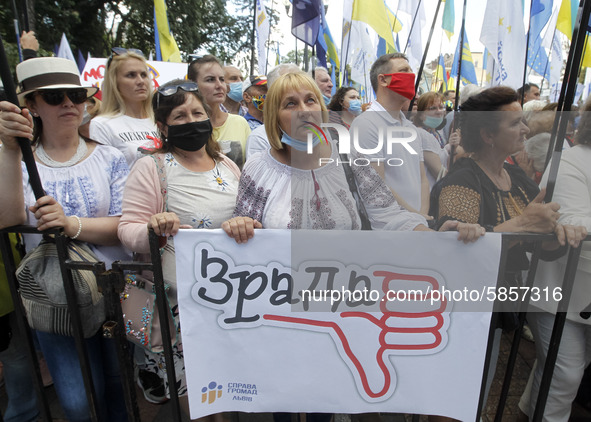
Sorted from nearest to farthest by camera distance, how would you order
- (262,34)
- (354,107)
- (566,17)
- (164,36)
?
(354,107)
(566,17)
(164,36)
(262,34)

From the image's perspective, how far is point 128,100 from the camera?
9.62 ft

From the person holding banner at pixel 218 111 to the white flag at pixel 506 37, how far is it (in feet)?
8.40

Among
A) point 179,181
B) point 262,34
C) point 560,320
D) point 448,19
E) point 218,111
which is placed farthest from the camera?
point 262,34

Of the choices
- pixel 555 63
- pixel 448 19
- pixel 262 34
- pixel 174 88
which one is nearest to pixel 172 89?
pixel 174 88

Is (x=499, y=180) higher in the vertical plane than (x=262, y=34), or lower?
lower

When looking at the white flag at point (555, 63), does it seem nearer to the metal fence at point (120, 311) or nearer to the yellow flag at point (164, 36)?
the yellow flag at point (164, 36)

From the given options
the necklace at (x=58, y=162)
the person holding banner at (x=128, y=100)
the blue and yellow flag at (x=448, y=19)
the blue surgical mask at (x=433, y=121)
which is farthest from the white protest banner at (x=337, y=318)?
the blue and yellow flag at (x=448, y=19)

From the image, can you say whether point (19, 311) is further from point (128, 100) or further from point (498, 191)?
point (498, 191)

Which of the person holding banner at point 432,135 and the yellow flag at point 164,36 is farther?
the yellow flag at point 164,36

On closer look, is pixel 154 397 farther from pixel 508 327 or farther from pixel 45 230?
pixel 508 327

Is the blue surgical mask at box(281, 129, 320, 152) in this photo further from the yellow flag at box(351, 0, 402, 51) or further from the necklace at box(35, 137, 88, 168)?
the yellow flag at box(351, 0, 402, 51)

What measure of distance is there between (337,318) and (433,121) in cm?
282

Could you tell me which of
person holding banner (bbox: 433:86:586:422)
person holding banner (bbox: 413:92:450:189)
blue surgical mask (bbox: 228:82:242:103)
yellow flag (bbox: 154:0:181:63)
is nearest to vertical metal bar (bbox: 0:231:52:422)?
person holding banner (bbox: 433:86:586:422)

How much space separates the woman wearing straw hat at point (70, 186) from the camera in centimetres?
180
